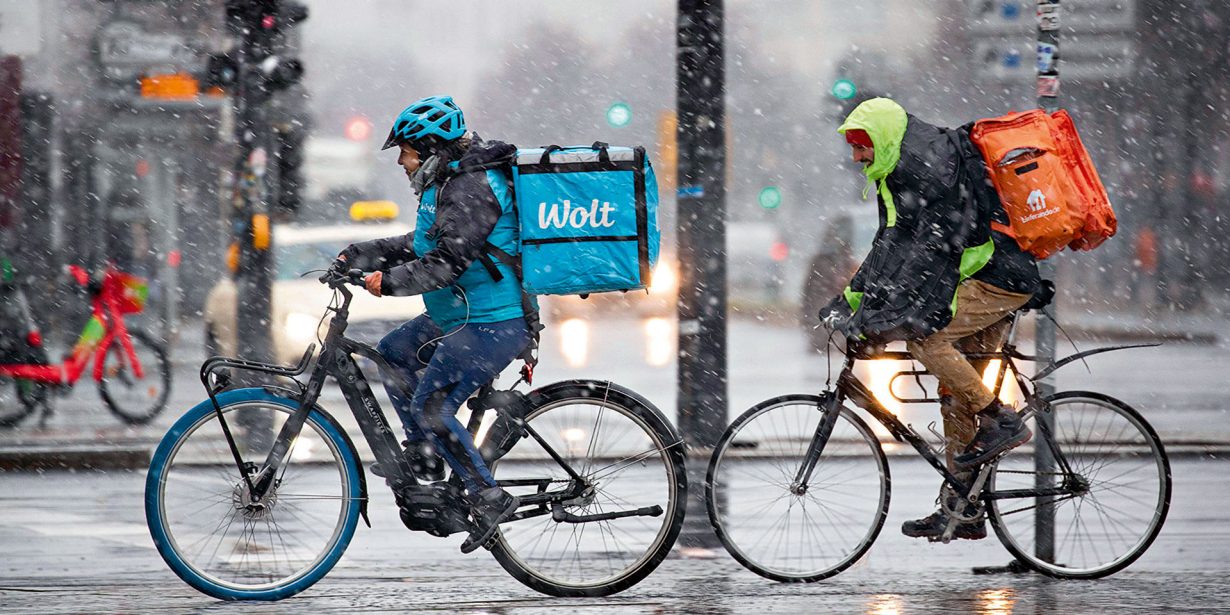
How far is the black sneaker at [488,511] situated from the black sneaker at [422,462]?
195 millimetres

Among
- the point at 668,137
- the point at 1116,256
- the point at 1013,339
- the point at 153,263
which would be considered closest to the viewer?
the point at 1013,339

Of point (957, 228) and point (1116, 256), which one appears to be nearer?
point (957, 228)

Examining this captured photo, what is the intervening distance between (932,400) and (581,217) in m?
1.64

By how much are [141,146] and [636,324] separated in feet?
30.0

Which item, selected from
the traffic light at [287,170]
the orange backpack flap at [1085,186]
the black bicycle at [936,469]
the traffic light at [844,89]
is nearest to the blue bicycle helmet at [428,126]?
the black bicycle at [936,469]

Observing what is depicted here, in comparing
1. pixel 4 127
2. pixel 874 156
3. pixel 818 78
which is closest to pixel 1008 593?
pixel 874 156

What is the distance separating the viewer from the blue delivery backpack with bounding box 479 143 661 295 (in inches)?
211

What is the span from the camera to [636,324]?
26047 mm

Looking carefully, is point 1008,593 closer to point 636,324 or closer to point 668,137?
point 668,137

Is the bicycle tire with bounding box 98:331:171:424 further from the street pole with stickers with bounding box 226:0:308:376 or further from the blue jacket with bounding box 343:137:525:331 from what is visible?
the blue jacket with bounding box 343:137:525:331

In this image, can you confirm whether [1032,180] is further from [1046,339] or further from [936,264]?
[1046,339]

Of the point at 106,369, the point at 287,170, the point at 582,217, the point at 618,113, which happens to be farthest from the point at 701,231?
the point at 106,369

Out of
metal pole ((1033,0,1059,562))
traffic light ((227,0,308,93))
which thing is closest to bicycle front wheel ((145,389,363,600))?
metal pole ((1033,0,1059,562))

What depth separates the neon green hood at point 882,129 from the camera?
216 inches
